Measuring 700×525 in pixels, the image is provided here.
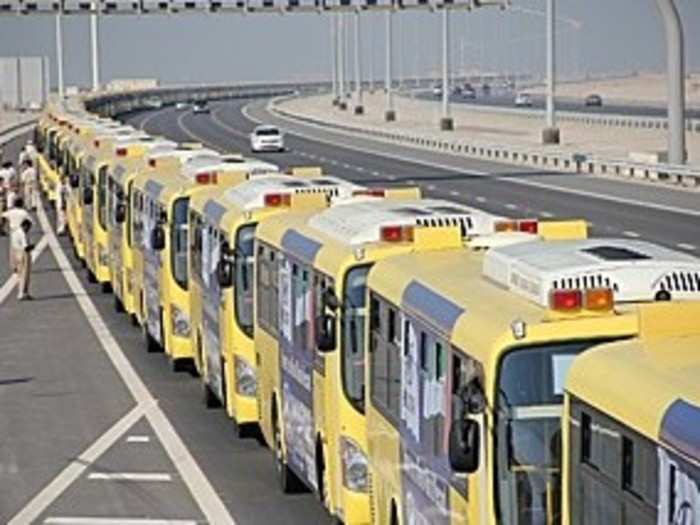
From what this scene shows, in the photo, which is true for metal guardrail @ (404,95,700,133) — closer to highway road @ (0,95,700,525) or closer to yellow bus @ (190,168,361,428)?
highway road @ (0,95,700,525)

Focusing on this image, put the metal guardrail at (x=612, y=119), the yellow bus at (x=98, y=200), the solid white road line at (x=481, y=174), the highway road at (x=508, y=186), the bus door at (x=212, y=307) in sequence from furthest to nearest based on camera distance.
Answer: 1. the metal guardrail at (x=612, y=119)
2. the solid white road line at (x=481, y=174)
3. the highway road at (x=508, y=186)
4. the yellow bus at (x=98, y=200)
5. the bus door at (x=212, y=307)

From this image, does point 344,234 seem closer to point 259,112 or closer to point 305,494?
point 305,494

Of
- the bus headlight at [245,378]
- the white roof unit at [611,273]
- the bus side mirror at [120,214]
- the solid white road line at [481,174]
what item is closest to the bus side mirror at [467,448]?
the white roof unit at [611,273]

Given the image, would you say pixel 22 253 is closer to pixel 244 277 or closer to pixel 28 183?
pixel 244 277

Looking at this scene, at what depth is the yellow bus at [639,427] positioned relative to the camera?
7.38m

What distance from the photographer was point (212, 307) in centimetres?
2077

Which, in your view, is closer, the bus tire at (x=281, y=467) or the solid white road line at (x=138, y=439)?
the bus tire at (x=281, y=467)

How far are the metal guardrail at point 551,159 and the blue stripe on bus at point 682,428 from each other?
49.6 metres

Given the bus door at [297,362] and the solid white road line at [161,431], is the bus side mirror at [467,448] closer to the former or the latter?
the bus door at [297,362]

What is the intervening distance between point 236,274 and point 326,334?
5082mm

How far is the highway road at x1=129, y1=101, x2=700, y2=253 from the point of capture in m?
46.0

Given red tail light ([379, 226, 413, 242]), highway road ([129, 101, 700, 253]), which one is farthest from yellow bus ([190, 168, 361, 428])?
highway road ([129, 101, 700, 253])

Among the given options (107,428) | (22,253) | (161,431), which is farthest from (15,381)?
(22,253)

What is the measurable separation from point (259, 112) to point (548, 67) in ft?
292
